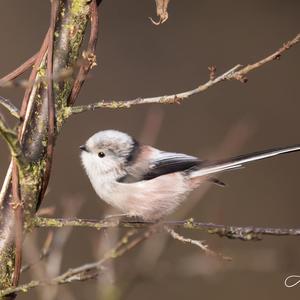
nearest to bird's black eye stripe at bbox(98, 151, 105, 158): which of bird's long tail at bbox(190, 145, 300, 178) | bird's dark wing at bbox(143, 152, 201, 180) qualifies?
bird's dark wing at bbox(143, 152, 201, 180)

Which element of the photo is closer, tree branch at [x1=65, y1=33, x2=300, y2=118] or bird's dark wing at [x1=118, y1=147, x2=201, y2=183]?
tree branch at [x1=65, y1=33, x2=300, y2=118]

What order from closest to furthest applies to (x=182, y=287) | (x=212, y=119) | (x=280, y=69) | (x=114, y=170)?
1. (x=114, y=170)
2. (x=182, y=287)
3. (x=212, y=119)
4. (x=280, y=69)

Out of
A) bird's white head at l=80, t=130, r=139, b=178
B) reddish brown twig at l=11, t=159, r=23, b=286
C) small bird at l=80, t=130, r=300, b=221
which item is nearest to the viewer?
reddish brown twig at l=11, t=159, r=23, b=286

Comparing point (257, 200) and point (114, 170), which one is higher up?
point (257, 200)

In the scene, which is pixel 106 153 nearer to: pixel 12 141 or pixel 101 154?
pixel 101 154

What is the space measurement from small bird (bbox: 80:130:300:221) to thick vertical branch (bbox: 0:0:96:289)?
1.16 feet

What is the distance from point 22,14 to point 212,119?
1083 millimetres

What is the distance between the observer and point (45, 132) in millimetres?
1035

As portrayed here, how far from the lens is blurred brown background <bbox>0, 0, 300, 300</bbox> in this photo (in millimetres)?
2889

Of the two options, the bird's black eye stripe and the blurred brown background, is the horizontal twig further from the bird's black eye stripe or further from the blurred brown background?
the blurred brown background

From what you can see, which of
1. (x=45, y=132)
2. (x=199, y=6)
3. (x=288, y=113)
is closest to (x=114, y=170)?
(x=45, y=132)

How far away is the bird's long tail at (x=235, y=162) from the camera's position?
41.4 inches

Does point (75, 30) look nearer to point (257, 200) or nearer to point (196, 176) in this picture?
point (196, 176)

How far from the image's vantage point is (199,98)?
3.20 metres
